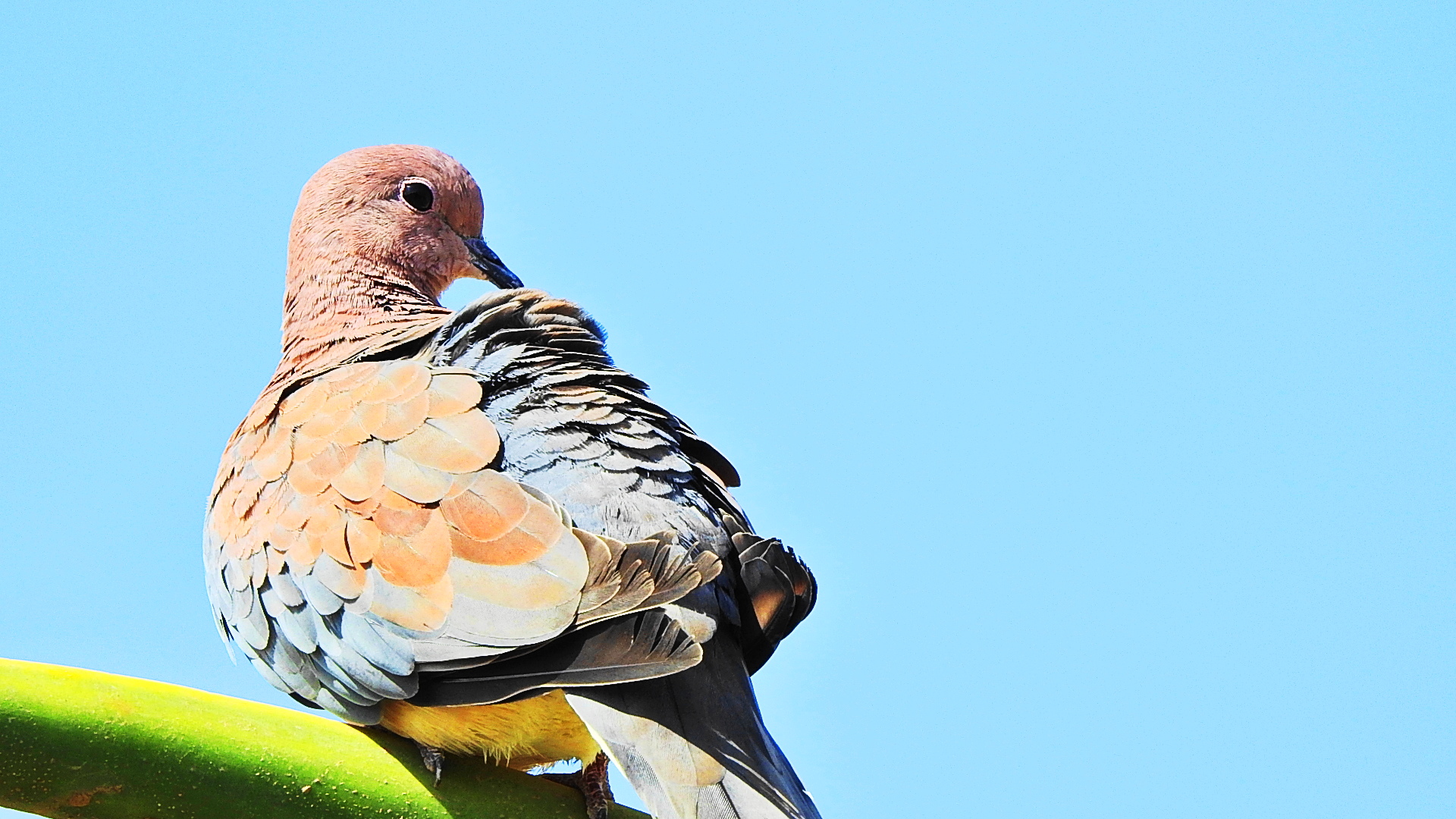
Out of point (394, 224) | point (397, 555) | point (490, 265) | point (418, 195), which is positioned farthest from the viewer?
point (490, 265)

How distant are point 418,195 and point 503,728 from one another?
2.77 m

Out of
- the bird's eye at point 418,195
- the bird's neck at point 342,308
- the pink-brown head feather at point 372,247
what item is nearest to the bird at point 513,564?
the bird's neck at point 342,308

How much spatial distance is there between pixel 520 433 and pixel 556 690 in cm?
73

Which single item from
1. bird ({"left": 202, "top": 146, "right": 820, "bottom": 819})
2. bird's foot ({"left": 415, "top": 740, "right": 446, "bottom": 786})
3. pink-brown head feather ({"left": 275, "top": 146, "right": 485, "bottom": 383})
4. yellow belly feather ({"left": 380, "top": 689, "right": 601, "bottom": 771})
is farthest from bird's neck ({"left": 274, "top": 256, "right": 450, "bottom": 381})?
bird's foot ({"left": 415, "top": 740, "right": 446, "bottom": 786})

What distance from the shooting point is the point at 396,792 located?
2.78 meters

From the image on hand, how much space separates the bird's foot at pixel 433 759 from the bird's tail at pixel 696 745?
0.30 metres

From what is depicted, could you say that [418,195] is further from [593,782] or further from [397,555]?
[593,782]

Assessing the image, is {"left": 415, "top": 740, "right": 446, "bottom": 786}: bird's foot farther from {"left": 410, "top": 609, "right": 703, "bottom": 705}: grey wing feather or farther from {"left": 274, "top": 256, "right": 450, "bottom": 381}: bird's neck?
{"left": 274, "top": 256, "right": 450, "bottom": 381}: bird's neck

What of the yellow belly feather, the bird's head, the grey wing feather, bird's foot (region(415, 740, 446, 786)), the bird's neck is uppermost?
the bird's head

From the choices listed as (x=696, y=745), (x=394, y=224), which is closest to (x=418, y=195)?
(x=394, y=224)

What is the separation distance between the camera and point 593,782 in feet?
10.5

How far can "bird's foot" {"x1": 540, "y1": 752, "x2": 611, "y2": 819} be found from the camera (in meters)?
3.05

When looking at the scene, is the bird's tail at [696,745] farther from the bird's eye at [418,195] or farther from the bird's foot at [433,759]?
the bird's eye at [418,195]

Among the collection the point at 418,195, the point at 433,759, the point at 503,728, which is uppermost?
the point at 418,195
